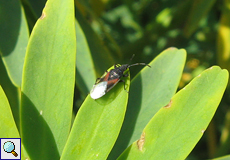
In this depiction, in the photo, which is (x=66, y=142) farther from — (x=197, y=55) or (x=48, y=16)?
(x=197, y=55)

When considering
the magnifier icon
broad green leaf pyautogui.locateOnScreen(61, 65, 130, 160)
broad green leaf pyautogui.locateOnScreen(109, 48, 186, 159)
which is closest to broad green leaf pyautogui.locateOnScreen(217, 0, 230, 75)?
broad green leaf pyautogui.locateOnScreen(109, 48, 186, 159)

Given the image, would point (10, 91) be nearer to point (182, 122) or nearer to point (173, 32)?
point (182, 122)

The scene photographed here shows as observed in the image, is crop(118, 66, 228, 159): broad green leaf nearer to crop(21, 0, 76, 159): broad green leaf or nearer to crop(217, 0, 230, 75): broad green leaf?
crop(21, 0, 76, 159): broad green leaf

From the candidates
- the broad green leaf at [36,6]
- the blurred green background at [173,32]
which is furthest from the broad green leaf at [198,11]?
the broad green leaf at [36,6]

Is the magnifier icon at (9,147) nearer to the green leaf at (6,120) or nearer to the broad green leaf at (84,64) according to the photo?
the green leaf at (6,120)

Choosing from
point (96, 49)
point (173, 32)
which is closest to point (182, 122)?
point (96, 49)

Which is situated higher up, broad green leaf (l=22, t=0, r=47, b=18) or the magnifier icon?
broad green leaf (l=22, t=0, r=47, b=18)

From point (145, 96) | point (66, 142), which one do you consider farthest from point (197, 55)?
point (66, 142)
